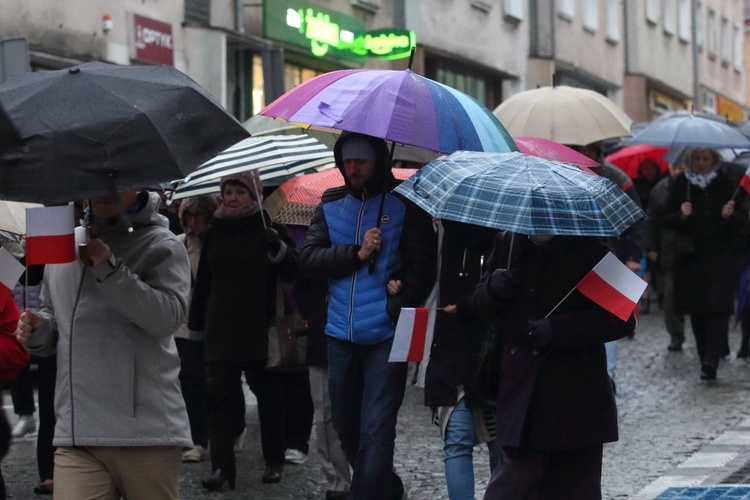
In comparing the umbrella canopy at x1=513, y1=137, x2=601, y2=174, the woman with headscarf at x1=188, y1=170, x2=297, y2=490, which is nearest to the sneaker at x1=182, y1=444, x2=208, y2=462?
the woman with headscarf at x1=188, y1=170, x2=297, y2=490

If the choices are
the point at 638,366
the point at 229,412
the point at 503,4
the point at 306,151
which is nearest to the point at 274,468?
the point at 229,412

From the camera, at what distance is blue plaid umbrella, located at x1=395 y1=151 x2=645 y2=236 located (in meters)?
5.59

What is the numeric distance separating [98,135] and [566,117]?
594 centimetres

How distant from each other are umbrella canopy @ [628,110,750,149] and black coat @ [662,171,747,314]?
35 cm

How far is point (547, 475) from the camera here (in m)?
5.95

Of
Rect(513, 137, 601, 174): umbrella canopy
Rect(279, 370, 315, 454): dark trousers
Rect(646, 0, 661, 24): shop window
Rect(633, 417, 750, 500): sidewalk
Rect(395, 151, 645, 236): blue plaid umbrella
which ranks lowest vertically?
Rect(633, 417, 750, 500): sidewalk

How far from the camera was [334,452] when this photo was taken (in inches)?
316

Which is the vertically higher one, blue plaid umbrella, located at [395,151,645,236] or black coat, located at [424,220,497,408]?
blue plaid umbrella, located at [395,151,645,236]

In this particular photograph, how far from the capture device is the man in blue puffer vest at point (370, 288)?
6895 millimetres

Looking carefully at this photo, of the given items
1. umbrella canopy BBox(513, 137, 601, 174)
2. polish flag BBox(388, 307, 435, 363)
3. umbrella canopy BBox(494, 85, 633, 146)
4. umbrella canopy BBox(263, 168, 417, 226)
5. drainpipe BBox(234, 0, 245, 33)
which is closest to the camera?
polish flag BBox(388, 307, 435, 363)

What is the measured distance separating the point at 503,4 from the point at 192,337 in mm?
22014

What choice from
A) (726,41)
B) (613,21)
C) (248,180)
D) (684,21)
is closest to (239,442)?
(248,180)

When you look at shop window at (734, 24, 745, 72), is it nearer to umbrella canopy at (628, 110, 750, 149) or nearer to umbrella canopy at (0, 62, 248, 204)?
umbrella canopy at (628, 110, 750, 149)

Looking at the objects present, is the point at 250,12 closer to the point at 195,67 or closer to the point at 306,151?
the point at 195,67
